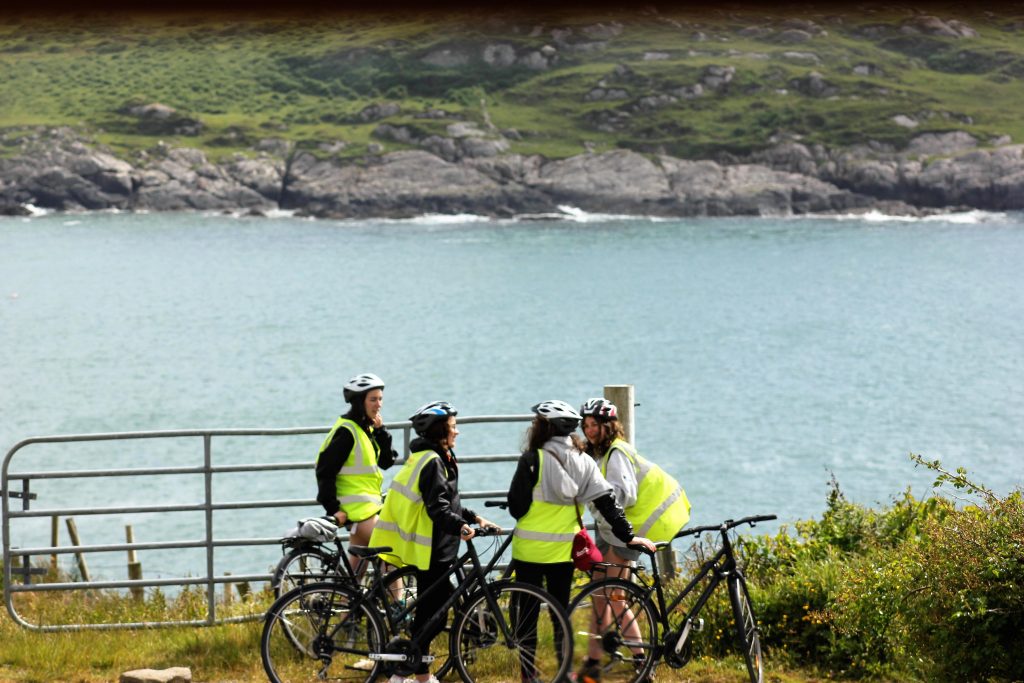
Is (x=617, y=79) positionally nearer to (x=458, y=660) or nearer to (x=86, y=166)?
(x=86, y=166)

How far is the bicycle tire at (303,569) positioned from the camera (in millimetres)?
8328

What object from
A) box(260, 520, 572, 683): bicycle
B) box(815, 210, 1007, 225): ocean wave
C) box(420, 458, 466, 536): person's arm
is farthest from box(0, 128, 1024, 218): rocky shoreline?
box(420, 458, 466, 536): person's arm

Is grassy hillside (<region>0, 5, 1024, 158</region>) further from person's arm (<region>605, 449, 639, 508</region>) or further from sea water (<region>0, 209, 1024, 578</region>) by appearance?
person's arm (<region>605, 449, 639, 508</region>)

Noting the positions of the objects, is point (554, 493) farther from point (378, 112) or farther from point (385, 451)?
point (378, 112)

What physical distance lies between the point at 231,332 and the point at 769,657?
2950 inches

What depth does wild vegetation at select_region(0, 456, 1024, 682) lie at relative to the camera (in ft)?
24.6

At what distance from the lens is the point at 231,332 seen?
82.1 meters

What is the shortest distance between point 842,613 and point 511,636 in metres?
2.65

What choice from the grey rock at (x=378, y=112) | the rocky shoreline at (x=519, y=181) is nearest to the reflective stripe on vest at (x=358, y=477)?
the rocky shoreline at (x=519, y=181)

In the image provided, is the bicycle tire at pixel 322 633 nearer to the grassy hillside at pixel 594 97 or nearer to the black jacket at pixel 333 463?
the black jacket at pixel 333 463

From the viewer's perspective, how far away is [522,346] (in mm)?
74188

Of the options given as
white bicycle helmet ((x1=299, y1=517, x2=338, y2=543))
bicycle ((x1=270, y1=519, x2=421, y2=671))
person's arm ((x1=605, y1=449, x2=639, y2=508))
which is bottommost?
bicycle ((x1=270, y1=519, x2=421, y2=671))

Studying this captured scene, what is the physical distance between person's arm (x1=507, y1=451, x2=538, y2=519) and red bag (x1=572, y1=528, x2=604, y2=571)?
1.15 ft

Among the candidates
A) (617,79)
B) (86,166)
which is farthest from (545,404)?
(617,79)
